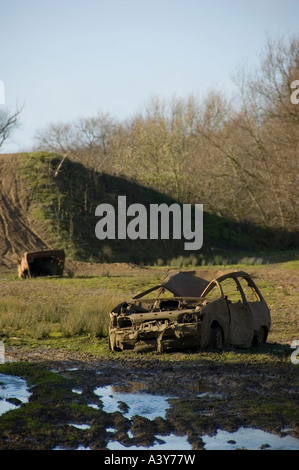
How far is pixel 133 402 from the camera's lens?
9.79 m

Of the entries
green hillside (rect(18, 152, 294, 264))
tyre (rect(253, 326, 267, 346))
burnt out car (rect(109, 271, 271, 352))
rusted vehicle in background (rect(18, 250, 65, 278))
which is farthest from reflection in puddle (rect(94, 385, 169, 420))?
green hillside (rect(18, 152, 294, 264))

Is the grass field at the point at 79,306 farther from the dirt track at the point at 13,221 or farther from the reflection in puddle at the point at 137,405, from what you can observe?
the dirt track at the point at 13,221

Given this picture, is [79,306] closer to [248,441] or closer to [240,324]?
[240,324]

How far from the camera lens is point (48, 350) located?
14.5m

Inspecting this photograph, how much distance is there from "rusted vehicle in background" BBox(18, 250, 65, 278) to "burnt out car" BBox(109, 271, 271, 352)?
18.3m

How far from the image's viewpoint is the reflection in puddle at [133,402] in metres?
9.17

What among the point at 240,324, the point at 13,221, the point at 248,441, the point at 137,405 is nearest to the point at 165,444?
the point at 248,441

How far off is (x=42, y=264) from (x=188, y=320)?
2148 cm

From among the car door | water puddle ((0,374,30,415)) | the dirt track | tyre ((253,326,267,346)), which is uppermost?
the dirt track

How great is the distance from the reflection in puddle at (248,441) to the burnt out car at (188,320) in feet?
15.4

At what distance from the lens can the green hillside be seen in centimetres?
4594

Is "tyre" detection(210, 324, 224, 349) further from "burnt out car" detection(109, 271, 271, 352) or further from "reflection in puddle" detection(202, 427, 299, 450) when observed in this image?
"reflection in puddle" detection(202, 427, 299, 450)
